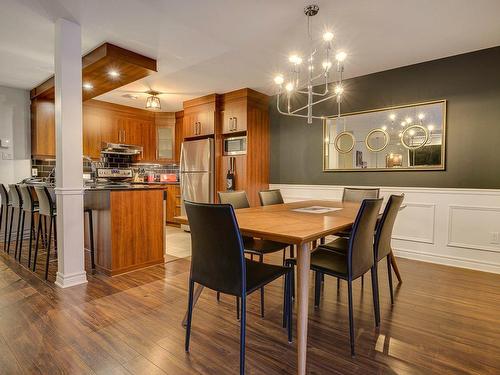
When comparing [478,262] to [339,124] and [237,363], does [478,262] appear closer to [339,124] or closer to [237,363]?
[339,124]

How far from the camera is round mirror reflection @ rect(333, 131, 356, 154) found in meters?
3.96

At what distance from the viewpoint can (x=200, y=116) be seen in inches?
198

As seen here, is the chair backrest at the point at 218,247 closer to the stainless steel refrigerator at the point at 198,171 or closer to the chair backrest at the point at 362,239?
the chair backrest at the point at 362,239

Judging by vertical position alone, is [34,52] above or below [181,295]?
above

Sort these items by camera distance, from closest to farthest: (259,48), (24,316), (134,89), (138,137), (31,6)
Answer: (24,316), (31,6), (259,48), (134,89), (138,137)

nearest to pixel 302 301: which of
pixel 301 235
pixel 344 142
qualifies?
pixel 301 235

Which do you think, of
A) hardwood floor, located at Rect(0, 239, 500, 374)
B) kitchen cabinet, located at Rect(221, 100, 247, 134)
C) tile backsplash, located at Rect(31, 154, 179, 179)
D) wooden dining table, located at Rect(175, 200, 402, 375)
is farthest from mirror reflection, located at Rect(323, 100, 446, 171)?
tile backsplash, located at Rect(31, 154, 179, 179)

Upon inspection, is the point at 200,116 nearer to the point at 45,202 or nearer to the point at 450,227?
the point at 45,202

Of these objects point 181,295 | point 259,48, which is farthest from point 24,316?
point 259,48

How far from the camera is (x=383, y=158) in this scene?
3.68m

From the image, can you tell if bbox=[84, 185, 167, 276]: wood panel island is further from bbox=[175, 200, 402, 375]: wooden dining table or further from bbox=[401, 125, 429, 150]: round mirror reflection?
bbox=[401, 125, 429, 150]: round mirror reflection

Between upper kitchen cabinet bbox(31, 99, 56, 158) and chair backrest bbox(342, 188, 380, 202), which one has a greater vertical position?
upper kitchen cabinet bbox(31, 99, 56, 158)

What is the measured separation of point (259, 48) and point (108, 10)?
1446mm

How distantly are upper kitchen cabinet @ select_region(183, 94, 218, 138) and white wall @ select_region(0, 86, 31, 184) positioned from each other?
2.50 metres
